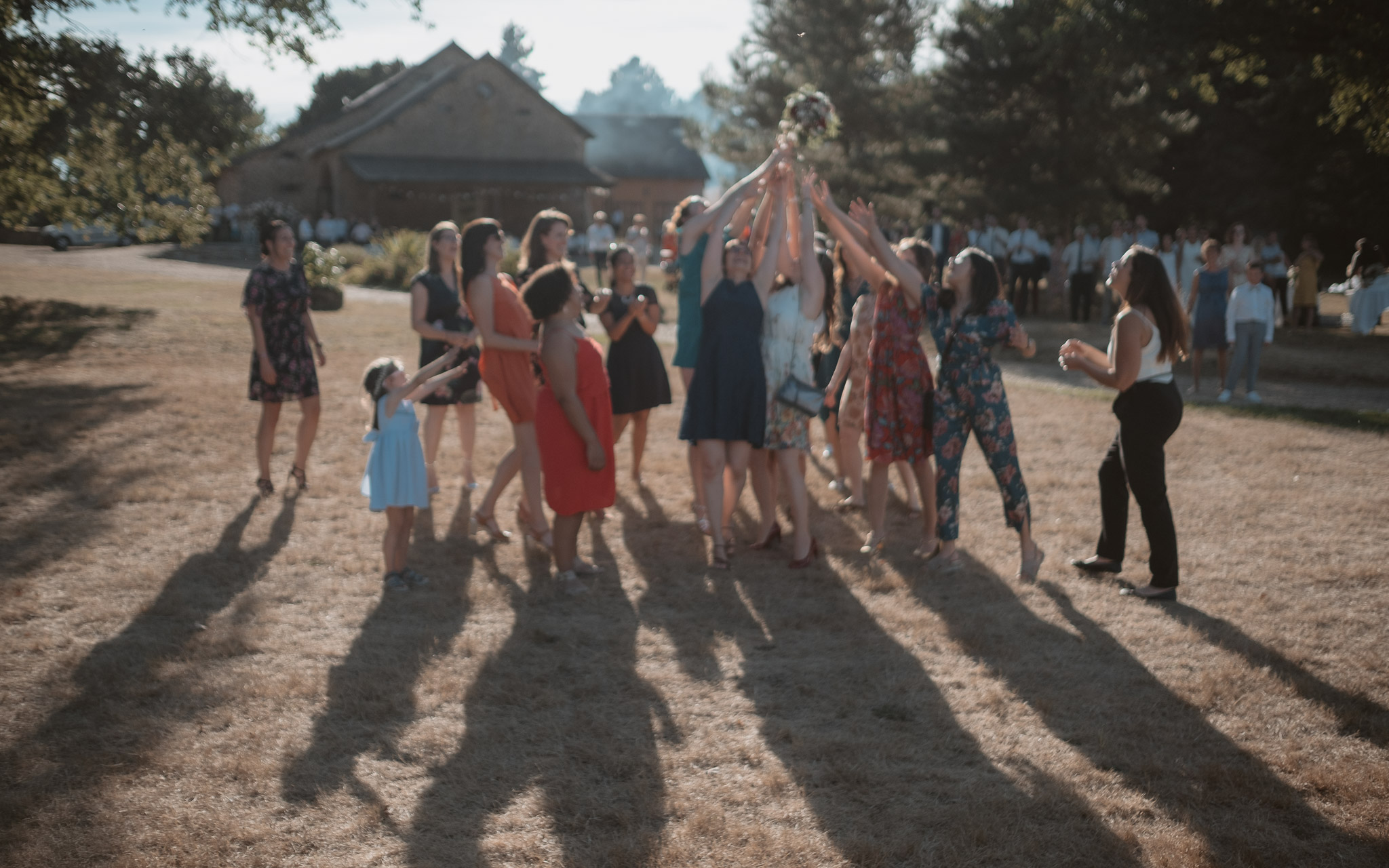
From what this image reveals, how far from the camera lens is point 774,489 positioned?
6402 millimetres

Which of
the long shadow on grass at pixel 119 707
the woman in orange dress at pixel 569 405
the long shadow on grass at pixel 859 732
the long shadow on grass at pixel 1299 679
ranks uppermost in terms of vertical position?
the woman in orange dress at pixel 569 405

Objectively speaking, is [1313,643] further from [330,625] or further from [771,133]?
[771,133]

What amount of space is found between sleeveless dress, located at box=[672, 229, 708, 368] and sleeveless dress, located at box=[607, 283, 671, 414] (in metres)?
0.18

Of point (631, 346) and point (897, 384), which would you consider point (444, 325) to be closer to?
point (631, 346)

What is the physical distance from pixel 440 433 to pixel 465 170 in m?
36.9

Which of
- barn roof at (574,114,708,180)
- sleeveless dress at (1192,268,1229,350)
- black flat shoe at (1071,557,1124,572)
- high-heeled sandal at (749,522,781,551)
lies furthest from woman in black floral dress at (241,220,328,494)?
barn roof at (574,114,708,180)

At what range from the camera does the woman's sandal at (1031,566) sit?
5.68 meters

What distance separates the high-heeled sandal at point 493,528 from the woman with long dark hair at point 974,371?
2.78 meters

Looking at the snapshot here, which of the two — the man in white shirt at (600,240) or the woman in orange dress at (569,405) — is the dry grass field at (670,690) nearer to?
the woman in orange dress at (569,405)

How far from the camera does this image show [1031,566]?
18.7 feet

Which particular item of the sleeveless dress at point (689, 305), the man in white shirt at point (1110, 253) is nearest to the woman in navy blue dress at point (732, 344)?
the sleeveless dress at point (689, 305)

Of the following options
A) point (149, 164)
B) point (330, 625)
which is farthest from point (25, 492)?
point (149, 164)

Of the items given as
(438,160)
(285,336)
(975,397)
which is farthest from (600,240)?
(438,160)

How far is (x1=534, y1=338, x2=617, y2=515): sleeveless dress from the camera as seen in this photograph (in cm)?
518
